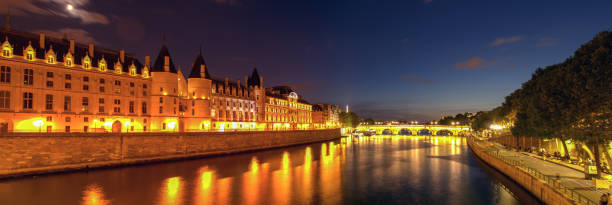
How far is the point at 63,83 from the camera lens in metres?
50.0

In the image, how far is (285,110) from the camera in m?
122

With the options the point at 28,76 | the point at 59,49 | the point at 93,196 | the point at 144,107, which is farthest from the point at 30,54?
the point at 93,196

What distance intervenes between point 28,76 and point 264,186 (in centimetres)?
4045

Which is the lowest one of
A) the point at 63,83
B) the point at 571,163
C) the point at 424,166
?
the point at 424,166

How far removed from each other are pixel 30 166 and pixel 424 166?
5921 cm

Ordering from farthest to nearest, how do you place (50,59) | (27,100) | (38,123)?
(50,59)
(38,123)
(27,100)

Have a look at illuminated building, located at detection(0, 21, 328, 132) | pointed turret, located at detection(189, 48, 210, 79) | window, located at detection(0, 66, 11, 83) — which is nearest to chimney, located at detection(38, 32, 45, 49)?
illuminated building, located at detection(0, 21, 328, 132)

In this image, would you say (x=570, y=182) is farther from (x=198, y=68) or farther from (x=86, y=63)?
(x=198, y=68)

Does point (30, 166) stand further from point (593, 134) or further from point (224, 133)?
point (593, 134)

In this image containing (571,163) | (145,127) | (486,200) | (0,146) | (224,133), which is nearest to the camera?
(486,200)

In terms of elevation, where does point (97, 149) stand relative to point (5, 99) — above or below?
below

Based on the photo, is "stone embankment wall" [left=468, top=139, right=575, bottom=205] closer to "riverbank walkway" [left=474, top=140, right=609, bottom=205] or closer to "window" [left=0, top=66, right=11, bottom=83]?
"riverbank walkway" [left=474, top=140, right=609, bottom=205]

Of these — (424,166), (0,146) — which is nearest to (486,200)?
(424,166)

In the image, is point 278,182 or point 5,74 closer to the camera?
point 278,182
